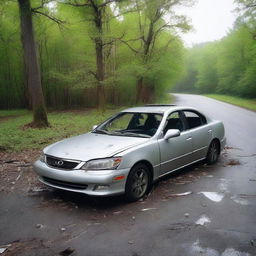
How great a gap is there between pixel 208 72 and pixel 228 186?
63.1 meters

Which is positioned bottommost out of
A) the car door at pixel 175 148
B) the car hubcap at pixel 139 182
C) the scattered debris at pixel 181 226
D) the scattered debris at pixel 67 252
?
the scattered debris at pixel 181 226

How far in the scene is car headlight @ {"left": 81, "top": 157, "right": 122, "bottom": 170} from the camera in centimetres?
419

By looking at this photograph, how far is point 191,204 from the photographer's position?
4.32 m

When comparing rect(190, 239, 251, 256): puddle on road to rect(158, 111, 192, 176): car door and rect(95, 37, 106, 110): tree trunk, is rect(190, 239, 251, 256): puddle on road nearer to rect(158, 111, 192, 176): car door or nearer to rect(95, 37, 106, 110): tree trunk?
rect(158, 111, 192, 176): car door

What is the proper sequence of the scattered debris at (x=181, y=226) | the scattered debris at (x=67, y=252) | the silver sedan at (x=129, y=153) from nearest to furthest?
the scattered debris at (x=67, y=252) → the scattered debris at (x=181, y=226) → the silver sedan at (x=129, y=153)

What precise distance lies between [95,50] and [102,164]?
21151 mm

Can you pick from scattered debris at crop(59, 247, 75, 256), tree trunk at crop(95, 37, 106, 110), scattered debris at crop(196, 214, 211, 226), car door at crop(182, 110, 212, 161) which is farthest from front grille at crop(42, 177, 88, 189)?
tree trunk at crop(95, 37, 106, 110)

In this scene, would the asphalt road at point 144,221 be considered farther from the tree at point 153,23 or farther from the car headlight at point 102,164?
the tree at point 153,23

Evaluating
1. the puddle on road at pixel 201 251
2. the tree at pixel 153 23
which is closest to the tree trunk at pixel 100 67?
the tree at pixel 153 23

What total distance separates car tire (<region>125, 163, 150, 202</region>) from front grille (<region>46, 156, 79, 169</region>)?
35.7 inches

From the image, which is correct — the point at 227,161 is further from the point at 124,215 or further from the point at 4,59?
the point at 4,59

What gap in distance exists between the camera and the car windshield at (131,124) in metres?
5.51

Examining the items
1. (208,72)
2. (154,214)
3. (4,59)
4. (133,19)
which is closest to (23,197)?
(154,214)

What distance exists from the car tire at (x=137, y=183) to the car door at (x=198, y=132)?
5.51 feet
